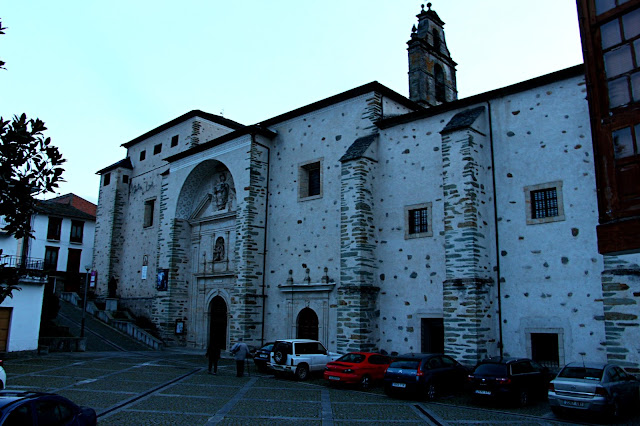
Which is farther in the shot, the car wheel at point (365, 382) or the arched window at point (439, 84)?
the arched window at point (439, 84)

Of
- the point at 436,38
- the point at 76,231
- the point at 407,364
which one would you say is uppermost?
the point at 436,38

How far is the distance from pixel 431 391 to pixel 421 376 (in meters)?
0.63

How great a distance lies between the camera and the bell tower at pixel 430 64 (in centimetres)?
2597

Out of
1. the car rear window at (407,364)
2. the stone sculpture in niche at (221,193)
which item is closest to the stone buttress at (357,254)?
the car rear window at (407,364)

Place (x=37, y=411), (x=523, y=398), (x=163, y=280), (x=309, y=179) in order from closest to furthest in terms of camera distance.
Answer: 1. (x=37, y=411)
2. (x=523, y=398)
3. (x=309, y=179)
4. (x=163, y=280)

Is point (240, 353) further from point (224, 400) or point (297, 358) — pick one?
point (224, 400)

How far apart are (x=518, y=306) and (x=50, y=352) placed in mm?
21717

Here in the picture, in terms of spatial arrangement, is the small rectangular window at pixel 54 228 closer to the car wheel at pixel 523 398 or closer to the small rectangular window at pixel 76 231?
the small rectangular window at pixel 76 231

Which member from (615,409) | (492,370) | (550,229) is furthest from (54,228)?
(615,409)

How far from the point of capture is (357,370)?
1555cm

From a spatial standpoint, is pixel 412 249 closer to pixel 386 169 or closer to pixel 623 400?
pixel 386 169

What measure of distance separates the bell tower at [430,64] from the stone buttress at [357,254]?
6.12 m

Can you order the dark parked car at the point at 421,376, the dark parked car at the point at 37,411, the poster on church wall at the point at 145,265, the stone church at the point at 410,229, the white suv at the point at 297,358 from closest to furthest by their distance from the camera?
the dark parked car at the point at 37,411 → the dark parked car at the point at 421,376 → the stone church at the point at 410,229 → the white suv at the point at 297,358 → the poster on church wall at the point at 145,265

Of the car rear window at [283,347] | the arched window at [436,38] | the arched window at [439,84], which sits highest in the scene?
the arched window at [436,38]
